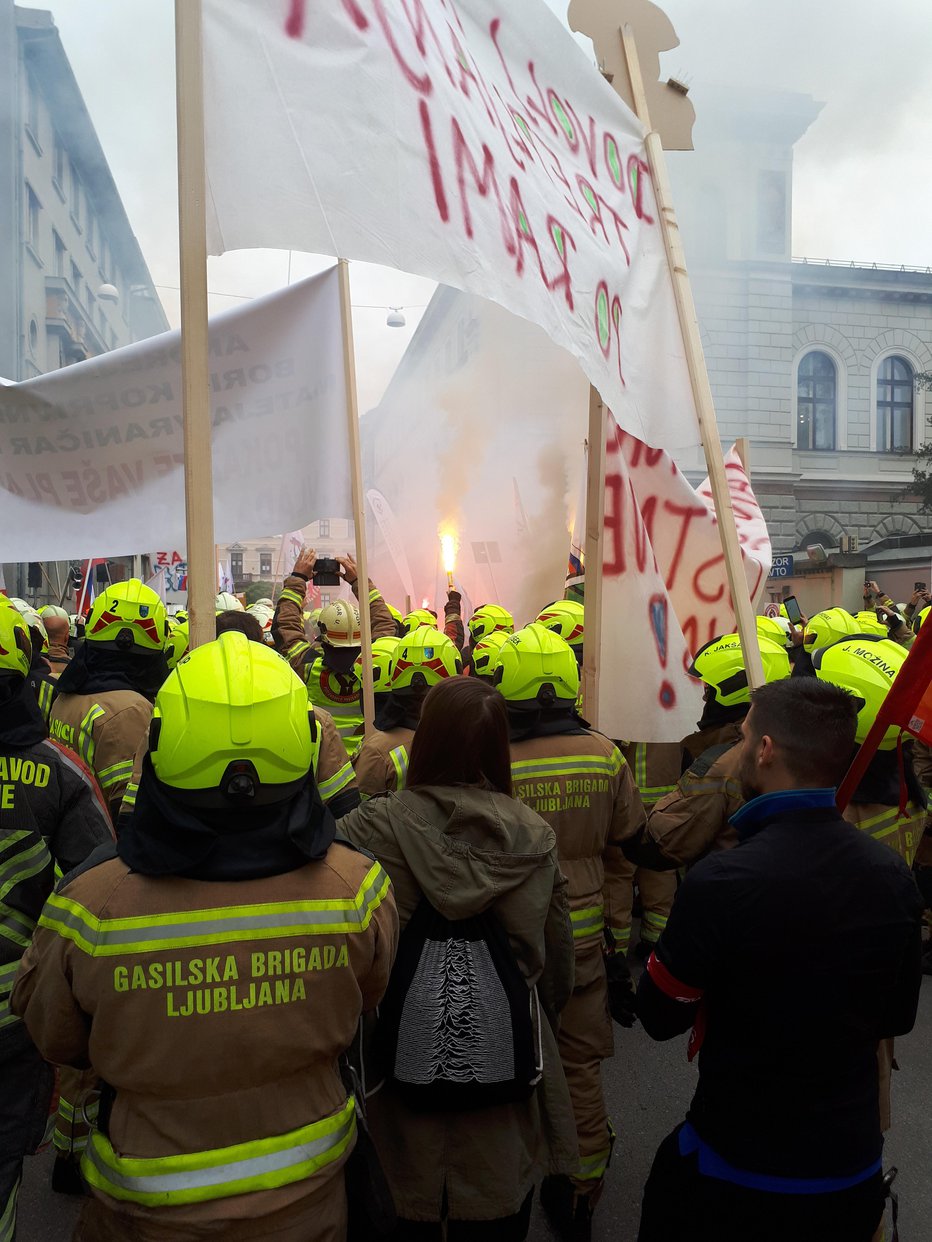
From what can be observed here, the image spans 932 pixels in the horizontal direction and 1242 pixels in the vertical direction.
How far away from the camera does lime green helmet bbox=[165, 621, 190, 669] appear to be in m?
4.31

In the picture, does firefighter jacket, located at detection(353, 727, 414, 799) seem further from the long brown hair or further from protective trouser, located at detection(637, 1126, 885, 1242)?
protective trouser, located at detection(637, 1126, 885, 1242)

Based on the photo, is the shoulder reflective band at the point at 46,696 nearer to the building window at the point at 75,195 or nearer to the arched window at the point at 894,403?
the building window at the point at 75,195

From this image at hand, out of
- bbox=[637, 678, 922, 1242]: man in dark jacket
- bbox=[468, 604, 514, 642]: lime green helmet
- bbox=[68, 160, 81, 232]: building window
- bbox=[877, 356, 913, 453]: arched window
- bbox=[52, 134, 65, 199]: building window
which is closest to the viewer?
bbox=[637, 678, 922, 1242]: man in dark jacket

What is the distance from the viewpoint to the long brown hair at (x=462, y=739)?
2.33 metres

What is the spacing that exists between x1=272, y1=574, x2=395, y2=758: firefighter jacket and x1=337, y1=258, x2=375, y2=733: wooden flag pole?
3.85 ft

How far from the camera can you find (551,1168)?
2322 millimetres

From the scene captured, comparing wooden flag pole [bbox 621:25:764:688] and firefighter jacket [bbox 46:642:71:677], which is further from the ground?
A: wooden flag pole [bbox 621:25:764:688]

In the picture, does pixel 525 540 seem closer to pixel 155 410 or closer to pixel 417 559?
pixel 417 559

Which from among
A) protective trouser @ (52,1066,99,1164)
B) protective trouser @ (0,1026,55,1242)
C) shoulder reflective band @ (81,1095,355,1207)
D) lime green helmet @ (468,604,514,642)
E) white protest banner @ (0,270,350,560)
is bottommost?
protective trouser @ (52,1066,99,1164)

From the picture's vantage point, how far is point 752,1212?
75.0 inches

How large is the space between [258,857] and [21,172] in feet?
89.7

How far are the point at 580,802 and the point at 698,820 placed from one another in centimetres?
39

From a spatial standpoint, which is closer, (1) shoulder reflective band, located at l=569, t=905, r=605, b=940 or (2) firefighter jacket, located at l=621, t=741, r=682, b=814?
(1) shoulder reflective band, located at l=569, t=905, r=605, b=940

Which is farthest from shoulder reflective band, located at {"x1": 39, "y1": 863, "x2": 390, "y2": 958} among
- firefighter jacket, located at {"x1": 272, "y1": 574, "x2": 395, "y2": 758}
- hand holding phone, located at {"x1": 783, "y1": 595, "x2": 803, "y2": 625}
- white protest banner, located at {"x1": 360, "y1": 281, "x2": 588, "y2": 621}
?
hand holding phone, located at {"x1": 783, "y1": 595, "x2": 803, "y2": 625}
